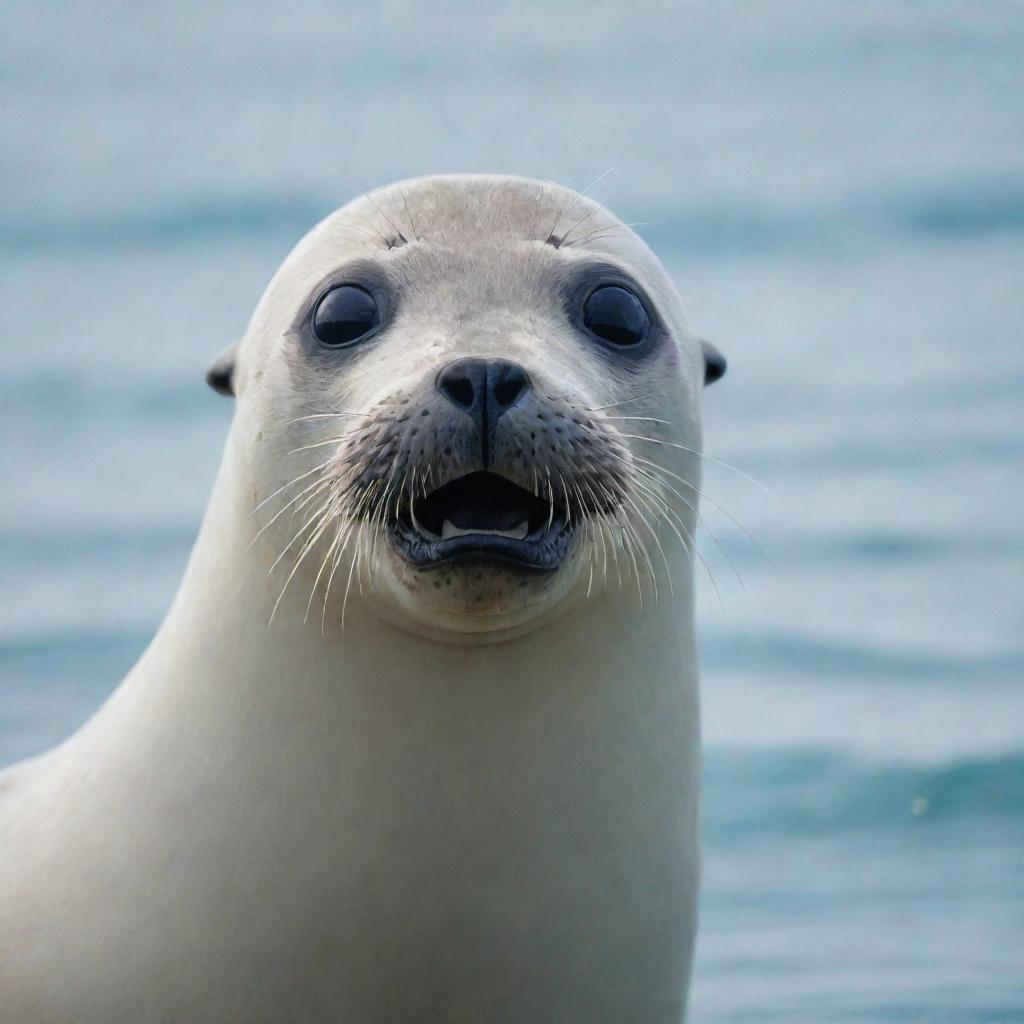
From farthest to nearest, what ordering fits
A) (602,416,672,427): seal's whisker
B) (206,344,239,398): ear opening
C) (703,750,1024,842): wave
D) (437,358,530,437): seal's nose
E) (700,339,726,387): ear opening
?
(703,750,1024,842): wave
(700,339,726,387): ear opening
(206,344,239,398): ear opening
(602,416,672,427): seal's whisker
(437,358,530,437): seal's nose

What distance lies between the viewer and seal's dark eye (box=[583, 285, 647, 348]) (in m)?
3.94

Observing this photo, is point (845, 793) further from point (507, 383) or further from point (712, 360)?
point (507, 383)

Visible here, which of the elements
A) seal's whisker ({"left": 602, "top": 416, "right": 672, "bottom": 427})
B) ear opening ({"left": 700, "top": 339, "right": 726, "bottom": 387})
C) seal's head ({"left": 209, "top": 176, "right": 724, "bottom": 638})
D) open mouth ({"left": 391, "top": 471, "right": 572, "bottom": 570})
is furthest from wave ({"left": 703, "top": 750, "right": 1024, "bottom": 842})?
open mouth ({"left": 391, "top": 471, "right": 572, "bottom": 570})

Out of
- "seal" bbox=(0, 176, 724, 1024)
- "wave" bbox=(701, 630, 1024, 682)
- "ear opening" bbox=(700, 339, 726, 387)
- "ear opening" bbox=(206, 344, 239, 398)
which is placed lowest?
"seal" bbox=(0, 176, 724, 1024)

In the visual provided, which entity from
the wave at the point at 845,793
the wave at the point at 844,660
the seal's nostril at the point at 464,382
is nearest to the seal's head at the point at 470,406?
the seal's nostril at the point at 464,382

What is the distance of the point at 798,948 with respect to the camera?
5762 millimetres

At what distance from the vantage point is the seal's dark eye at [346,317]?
3.87 m

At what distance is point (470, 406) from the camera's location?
3.44 m

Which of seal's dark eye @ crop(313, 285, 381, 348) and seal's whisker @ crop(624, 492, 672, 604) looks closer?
seal's whisker @ crop(624, 492, 672, 604)

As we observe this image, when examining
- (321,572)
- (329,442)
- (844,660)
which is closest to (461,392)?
(329,442)

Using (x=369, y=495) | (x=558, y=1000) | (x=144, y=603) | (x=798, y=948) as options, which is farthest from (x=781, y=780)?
(x=369, y=495)

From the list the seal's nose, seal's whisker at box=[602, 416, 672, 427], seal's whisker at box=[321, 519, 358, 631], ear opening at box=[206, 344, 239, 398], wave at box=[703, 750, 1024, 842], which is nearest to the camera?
the seal's nose

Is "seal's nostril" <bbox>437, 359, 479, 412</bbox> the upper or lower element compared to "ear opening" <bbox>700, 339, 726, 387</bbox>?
lower

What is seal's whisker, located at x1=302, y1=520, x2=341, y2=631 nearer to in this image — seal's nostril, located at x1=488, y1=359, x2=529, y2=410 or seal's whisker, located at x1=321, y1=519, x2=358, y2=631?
seal's whisker, located at x1=321, y1=519, x2=358, y2=631
